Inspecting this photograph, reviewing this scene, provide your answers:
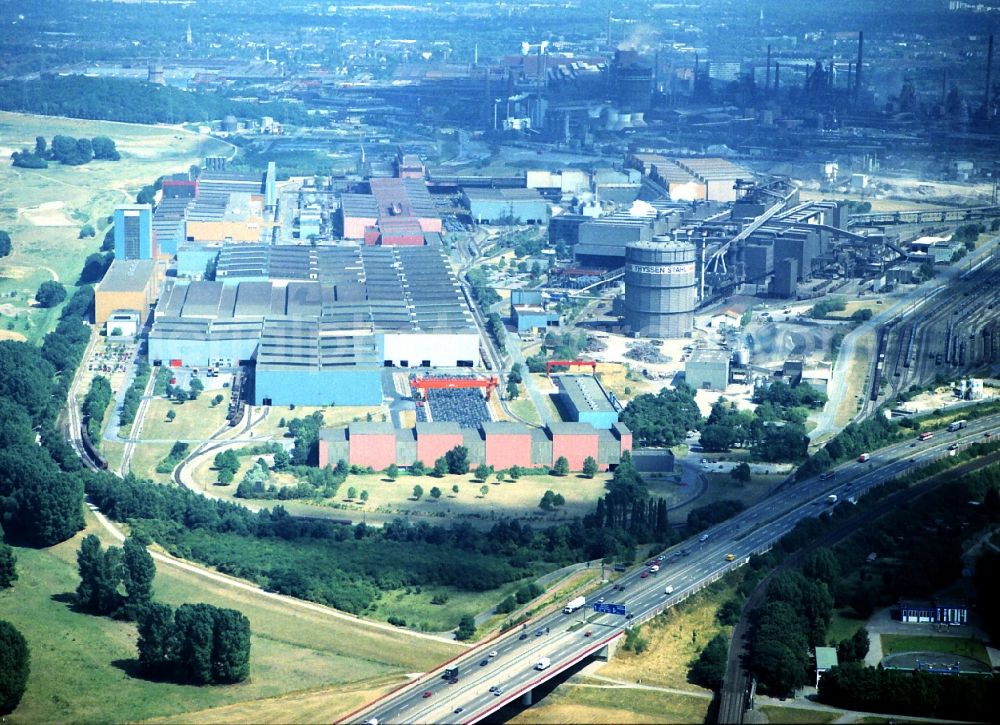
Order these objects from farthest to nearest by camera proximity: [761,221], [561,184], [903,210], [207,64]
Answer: [207,64], [561,184], [903,210], [761,221]

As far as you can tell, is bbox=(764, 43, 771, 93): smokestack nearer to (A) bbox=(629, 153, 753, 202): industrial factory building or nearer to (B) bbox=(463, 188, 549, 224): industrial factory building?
(A) bbox=(629, 153, 753, 202): industrial factory building

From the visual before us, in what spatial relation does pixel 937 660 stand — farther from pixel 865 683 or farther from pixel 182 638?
pixel 182 638

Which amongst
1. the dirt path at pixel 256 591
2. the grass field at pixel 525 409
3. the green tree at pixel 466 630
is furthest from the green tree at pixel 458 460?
the green tree at pixel 466 630

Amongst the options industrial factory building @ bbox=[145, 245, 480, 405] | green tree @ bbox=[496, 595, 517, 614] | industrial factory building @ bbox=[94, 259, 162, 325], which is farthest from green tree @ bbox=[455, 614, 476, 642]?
industrial factory building @ bbox=[94, 259, 162, 325]

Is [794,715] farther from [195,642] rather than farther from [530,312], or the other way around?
[530,312]

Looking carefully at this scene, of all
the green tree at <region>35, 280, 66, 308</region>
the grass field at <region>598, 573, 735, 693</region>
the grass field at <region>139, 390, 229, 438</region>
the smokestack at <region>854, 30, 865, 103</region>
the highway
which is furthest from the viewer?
the smokestack at <region>854, 30, 865, 103</region>

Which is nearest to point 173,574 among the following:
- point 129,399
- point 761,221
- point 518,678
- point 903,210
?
point 518,678

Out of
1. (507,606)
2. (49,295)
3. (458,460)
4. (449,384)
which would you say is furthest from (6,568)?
(49,295)
